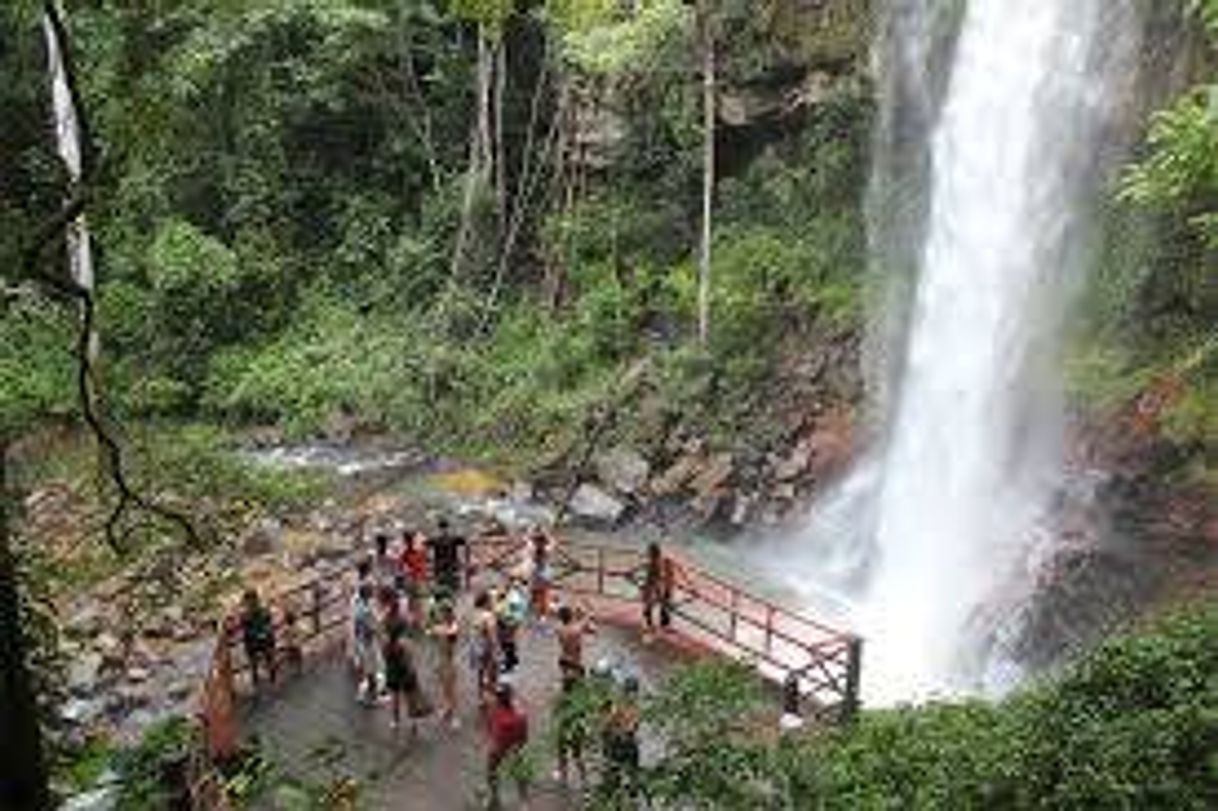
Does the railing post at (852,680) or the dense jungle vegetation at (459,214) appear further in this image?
the dense jungle vegetation at (459,214)

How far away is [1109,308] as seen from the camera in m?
22.7

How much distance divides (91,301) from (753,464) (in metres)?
19.7

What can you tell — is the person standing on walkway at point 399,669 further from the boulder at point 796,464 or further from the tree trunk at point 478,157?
the tree trunk at point 478,157

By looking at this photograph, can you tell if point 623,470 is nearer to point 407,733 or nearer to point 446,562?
point 446,562

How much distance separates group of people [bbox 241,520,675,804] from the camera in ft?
42.8

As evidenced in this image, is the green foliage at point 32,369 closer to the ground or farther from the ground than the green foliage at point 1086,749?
farther from the ground

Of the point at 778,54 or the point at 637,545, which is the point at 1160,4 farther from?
the point at 637,545

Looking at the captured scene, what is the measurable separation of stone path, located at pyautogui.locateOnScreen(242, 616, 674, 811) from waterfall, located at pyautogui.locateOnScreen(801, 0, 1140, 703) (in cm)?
517

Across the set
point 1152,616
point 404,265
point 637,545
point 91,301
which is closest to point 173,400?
point 404,265

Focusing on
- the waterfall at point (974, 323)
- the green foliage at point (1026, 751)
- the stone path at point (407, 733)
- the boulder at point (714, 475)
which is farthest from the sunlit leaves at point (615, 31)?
the green foliage at point (1026, 751)

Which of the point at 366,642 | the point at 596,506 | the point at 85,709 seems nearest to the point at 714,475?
the point at 596,506

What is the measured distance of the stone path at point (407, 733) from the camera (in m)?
14.2

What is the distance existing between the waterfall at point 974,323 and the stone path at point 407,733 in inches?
203


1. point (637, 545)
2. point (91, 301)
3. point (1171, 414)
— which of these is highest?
point (91, 301)
